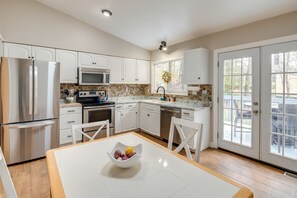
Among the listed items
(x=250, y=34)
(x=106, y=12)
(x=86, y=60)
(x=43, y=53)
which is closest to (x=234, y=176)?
Answer: (x=250, y=34)

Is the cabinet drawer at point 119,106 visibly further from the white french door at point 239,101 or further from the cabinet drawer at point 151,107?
the white french door at point 239,101

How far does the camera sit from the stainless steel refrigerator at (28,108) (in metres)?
Result: 2.56

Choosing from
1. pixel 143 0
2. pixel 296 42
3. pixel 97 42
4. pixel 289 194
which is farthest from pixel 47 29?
pixel 289 194

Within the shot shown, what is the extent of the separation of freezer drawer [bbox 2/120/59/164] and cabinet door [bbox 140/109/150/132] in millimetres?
2075

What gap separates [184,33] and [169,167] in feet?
10.4

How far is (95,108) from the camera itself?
11.9 feet

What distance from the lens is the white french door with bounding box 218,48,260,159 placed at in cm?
280

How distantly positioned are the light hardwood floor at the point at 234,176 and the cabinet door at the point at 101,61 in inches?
94.0

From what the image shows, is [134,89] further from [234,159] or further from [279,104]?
[279,104]

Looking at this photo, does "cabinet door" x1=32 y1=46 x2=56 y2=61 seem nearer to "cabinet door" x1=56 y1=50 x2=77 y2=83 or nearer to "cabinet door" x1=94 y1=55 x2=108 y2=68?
"cabinet door" x1=56 y1=50 x2=77 y2=83

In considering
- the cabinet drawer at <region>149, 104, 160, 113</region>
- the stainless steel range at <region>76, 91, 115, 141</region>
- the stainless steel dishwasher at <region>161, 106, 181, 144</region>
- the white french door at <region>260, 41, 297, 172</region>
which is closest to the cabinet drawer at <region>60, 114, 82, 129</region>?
the stainless steel range at <region>76, 91, 115, 141</region>

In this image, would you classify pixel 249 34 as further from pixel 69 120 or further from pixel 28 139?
pixel 28 139

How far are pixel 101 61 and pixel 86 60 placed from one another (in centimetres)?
39

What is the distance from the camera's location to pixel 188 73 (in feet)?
11.5
